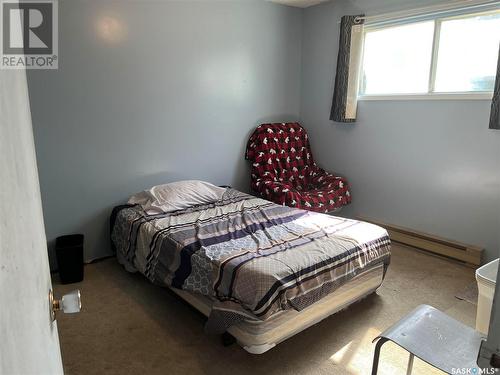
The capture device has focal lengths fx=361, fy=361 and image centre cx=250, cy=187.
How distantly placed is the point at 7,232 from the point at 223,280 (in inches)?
→ 61.3

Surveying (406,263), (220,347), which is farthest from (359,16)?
(220,347)

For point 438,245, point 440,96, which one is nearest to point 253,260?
point 438,245

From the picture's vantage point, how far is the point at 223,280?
1975mm

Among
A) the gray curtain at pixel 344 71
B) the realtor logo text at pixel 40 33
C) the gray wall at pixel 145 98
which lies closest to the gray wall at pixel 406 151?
the gray curtain at pixel 344 71

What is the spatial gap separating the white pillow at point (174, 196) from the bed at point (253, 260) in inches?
0.6

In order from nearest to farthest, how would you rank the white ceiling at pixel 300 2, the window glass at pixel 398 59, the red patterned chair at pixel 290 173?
the window glass at pixel 398 59
the red patterned chair at pixel 290 173
the white ceiling at pixel 300 2

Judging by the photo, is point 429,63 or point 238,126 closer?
point 429,63

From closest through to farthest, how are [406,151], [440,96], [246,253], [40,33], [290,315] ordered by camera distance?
[290,315], [246,253], [40,33], [440,96], [406,151]

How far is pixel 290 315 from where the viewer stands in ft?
6.44

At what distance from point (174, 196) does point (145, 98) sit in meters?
0.92

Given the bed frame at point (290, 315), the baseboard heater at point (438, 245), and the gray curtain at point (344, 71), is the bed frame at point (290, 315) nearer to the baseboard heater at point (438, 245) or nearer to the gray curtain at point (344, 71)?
the baseboard heater at point (438, 245)

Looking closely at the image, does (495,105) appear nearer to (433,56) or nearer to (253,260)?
(433,56)

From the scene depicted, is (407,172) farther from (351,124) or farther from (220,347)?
(220,347)

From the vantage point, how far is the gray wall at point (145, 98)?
281cm
